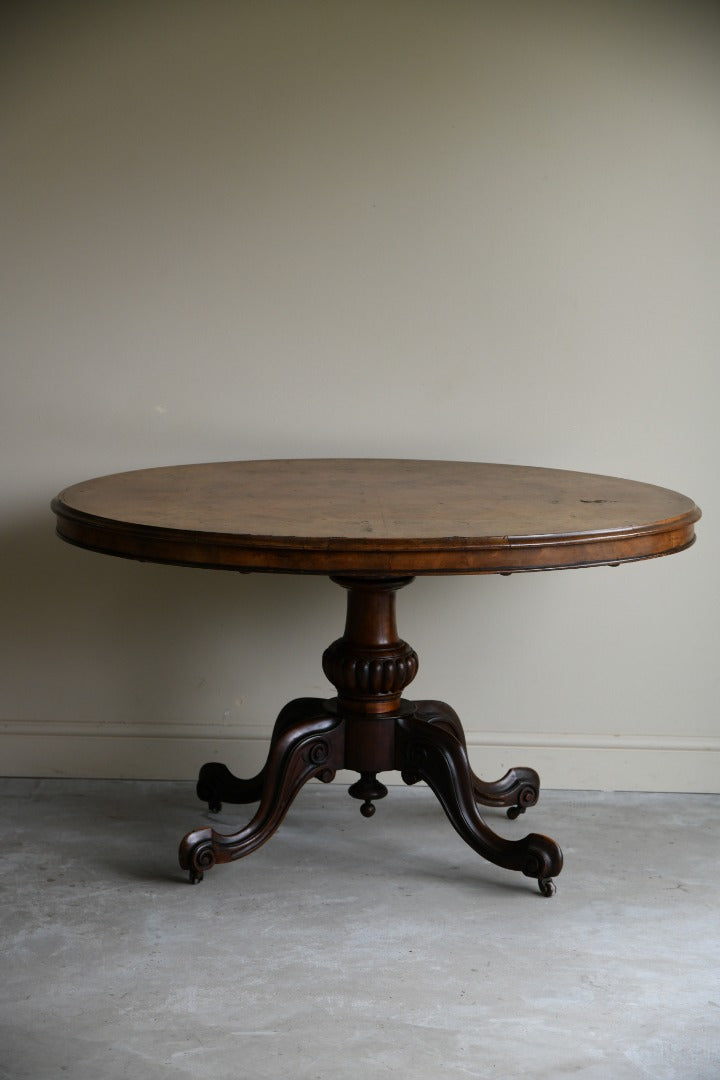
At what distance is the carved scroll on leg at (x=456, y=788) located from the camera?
2.35 m

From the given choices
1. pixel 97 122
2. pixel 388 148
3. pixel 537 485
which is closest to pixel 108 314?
pixel 97 122

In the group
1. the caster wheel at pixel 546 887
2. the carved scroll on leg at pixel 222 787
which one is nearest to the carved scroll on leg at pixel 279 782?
the carved scroll on leg at pixel 222 787

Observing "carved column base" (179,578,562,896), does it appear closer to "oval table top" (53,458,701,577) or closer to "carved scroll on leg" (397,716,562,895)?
"carved scroll on leg" (397,716,562,895)

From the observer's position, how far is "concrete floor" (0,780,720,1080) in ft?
5.86

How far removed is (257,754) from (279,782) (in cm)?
57

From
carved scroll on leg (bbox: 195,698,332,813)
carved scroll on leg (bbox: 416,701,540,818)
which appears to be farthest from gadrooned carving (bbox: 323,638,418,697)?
carved scroll on leg (bbox: 195,698,332,813)

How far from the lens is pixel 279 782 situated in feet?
7.91

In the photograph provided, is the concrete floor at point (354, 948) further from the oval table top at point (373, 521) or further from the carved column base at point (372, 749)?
the oval table top at point (373, 521)

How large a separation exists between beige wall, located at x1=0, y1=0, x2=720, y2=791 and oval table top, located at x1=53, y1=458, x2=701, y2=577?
0.40 m

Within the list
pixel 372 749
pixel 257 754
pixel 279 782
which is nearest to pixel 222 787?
pixel 257 754

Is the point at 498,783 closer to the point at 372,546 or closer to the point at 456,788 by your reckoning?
the point at 456,788

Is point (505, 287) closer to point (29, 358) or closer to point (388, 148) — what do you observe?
point (388, 148)

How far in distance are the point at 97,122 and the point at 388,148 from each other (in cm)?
71

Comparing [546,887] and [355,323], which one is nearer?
[546,887]
